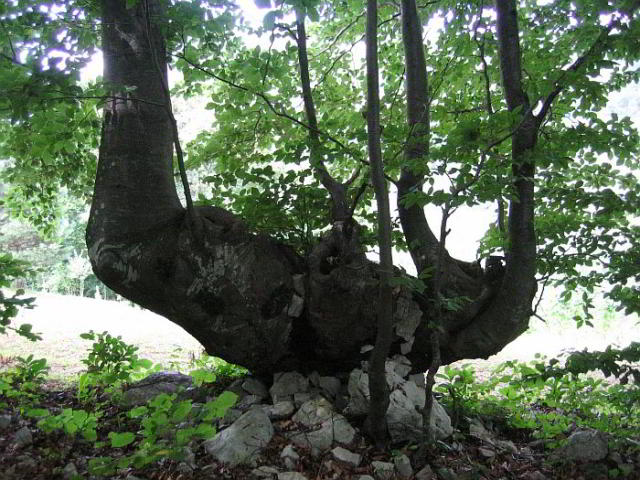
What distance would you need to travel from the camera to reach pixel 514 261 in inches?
123

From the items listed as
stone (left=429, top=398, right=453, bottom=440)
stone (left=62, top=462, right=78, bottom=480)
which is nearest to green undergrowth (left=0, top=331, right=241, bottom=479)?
stone (left=62, top=462, right=78, bottom=480)

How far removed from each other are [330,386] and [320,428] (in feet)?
1.34

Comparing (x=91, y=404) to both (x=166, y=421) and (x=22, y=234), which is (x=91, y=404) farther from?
(x=22, y=234)

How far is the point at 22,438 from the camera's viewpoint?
2.53 metres

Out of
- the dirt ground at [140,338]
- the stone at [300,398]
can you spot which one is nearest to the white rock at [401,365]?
the stone at [300,398]

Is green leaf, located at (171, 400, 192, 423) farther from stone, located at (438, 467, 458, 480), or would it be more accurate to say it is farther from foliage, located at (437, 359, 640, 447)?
foliage, located at (437, 359, 640, 447)

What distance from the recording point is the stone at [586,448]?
287cm

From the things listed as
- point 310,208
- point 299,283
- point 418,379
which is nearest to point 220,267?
point 299,283

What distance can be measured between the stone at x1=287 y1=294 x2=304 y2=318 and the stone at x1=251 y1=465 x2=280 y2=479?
98 cm

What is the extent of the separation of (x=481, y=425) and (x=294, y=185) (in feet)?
7.42

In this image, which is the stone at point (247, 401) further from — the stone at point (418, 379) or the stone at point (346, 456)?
the stone at point (418, 379)

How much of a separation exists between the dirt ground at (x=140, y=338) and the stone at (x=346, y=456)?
333cm

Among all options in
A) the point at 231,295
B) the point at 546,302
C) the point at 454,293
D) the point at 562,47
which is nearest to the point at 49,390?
the point at 231,295

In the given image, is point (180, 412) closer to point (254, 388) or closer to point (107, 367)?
point (254, 388)
